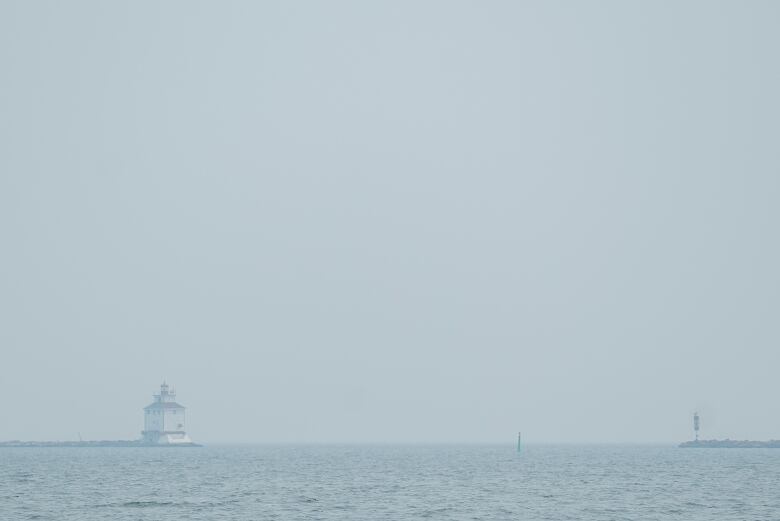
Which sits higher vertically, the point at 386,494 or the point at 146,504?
the point at 386,494

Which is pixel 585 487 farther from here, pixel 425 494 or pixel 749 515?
pixel 749 515

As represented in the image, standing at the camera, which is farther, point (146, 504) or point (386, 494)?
point (386, 494)

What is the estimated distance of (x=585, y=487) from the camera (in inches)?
3871

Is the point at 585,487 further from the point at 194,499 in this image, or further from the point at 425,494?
the point at 194,499

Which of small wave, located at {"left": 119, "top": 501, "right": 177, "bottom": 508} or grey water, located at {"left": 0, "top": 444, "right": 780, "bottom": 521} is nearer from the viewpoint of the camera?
grey water, located at {"left": 0, "top": 444, "right": 780, "bottom": 521}

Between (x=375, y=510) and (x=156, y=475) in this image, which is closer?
(x=375, y=510)

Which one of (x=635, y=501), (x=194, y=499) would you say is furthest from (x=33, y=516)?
(x=635, y=501)

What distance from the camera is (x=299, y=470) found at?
134500 millimetres

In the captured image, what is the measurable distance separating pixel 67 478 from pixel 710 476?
61146 mm

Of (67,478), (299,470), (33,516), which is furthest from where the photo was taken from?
(299,470)

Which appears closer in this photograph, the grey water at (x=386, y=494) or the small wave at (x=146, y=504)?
the grey water at (x=386, y=494)

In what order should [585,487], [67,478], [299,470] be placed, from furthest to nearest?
[299,470], [67,478], [585,487]

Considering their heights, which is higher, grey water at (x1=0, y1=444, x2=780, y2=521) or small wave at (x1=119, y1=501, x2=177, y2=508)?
grey water at (x1=0, y1=444, x2=780, y2=521)

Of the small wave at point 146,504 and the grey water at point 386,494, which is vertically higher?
the grey water at point 386,494
